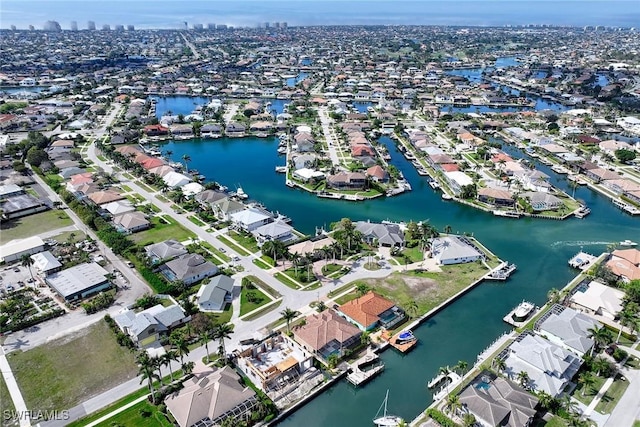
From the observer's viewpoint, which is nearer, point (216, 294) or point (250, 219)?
point (216, 294)

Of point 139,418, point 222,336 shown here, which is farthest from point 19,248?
point 222,336

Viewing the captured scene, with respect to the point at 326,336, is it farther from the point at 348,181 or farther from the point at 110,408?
the point at 348,181

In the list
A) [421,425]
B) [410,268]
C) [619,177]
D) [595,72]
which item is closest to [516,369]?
[421,425]

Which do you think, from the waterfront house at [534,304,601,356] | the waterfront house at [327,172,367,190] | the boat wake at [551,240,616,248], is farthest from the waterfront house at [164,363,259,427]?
the boat wake at [551,240,616,248]

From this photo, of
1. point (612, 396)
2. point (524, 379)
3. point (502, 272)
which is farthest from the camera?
point (502, 272)

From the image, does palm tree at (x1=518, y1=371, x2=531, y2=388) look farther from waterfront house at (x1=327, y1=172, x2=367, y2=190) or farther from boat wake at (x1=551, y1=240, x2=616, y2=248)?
waterfront house at (x1=327, y1=172, x2=367, y2=190)

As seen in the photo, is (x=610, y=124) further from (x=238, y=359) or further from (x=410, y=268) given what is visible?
(x=238, y=359)

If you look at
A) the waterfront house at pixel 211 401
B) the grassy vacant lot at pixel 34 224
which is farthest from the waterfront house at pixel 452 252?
Result: the grassy vacant lot at pixel 34 224
